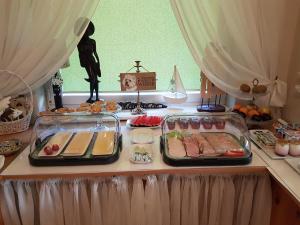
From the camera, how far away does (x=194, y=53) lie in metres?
1.47

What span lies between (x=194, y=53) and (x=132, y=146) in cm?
61

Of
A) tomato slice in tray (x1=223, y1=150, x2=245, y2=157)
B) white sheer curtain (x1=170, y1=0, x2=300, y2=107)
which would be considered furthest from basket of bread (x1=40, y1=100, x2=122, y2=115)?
tomato slice in tray (x1=223, y1=150, x2=245, y2=157)

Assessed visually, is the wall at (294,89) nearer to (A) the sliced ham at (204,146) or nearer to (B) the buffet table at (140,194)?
(B) the buffet table at (140,194)

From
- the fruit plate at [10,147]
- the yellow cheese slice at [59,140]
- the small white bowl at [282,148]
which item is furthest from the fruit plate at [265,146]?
the fruit plate at [10,147]

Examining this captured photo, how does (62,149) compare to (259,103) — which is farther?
(259,103)

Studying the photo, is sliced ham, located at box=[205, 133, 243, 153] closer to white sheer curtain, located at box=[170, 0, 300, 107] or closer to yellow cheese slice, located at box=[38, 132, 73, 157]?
white sheer curtain, located at box=[170, 0, 300, 107]

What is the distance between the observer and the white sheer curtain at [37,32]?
1389 millimetres

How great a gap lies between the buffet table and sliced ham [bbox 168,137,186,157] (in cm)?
7

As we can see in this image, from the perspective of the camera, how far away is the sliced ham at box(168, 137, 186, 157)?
48.1 inches

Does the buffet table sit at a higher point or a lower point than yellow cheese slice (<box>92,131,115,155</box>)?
lower

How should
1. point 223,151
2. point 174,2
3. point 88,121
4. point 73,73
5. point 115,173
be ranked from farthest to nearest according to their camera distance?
point 73,73 → point 88,121 → point 174,2 → point 223,151 → point 115,173

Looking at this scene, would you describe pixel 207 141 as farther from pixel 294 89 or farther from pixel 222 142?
pixel 294 89

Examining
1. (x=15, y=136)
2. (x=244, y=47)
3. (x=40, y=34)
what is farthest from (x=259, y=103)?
(x=15, y=136)

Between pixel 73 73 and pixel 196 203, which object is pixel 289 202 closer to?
pixel 196 203
